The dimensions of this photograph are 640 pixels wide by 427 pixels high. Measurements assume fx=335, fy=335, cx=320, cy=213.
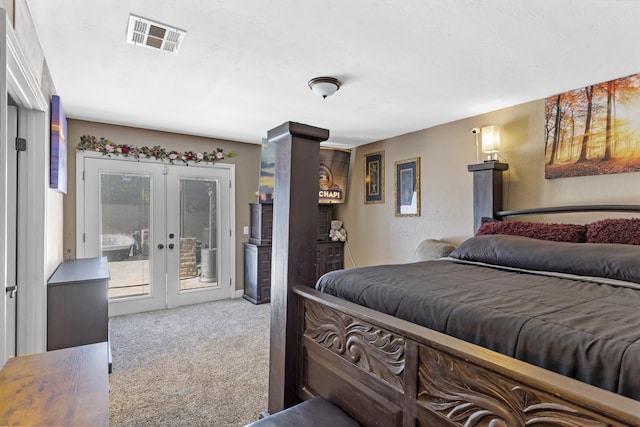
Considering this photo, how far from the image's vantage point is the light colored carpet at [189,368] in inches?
82.7

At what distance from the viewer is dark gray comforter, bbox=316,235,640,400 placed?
3.00 feet

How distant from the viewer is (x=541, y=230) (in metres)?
2.76

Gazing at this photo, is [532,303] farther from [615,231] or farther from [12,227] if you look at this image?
[12,227]

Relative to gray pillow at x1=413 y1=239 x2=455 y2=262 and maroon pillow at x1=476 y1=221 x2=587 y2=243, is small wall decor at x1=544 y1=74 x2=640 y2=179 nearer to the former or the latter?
maroon pillow at x1=476 y1=221 x2=587 y2=243

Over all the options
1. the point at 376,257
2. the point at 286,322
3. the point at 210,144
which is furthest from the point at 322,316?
the point at 210,144

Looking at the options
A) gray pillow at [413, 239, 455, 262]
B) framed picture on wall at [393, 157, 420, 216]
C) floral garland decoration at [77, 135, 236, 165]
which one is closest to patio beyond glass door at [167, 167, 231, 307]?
floral garland decoration at [77, 135, 236, 165]

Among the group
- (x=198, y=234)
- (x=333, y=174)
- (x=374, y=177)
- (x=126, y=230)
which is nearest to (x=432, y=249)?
(x=374, y=177)

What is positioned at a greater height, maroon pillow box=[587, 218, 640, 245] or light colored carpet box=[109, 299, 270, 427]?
maroon pillow box=[587, 218, 640, 245]

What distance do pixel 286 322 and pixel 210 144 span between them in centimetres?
358

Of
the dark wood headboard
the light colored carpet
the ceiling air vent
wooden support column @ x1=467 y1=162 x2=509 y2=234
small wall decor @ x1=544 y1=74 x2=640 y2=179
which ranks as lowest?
the light colored carpet

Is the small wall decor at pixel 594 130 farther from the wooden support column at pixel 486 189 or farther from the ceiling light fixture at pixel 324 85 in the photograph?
the ceiling light fixture at pixel 324 85

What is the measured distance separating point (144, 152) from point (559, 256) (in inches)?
171

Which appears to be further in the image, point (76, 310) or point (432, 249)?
point (432, 249)

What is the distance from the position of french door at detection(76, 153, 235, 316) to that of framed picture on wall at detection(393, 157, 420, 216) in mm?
2353
